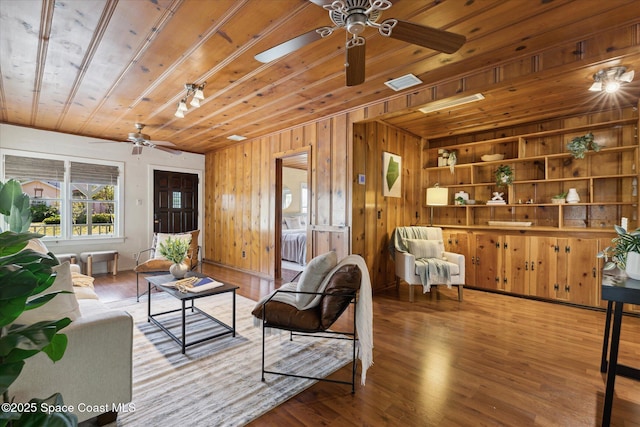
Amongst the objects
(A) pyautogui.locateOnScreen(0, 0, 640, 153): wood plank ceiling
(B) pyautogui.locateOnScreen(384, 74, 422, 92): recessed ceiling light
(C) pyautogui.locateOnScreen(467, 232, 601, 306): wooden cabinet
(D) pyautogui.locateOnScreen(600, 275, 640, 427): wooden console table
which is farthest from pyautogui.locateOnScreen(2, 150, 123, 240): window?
(D) pyautogui.locateOnScreen(600, 275, 640, 427): wooden console table

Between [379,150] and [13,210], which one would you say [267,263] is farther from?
[13,210]

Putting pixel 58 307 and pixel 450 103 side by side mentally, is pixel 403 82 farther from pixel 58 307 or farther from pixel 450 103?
pixel 58 307

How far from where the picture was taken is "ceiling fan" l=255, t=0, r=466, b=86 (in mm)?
1594

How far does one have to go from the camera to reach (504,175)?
4.49 metres

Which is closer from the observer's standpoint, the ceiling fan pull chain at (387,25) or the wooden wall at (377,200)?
the ceiling fan pull chain at (387,25)

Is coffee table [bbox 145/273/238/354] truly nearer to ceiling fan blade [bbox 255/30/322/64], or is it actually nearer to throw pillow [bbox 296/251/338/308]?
throw pillow [bbox 296/251/338/308]

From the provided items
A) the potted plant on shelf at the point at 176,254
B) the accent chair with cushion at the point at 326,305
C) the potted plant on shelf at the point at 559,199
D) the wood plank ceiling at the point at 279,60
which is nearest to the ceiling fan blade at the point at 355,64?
the wood plank ceiling at the point at 279,60

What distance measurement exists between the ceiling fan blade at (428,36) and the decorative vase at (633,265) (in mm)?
1676

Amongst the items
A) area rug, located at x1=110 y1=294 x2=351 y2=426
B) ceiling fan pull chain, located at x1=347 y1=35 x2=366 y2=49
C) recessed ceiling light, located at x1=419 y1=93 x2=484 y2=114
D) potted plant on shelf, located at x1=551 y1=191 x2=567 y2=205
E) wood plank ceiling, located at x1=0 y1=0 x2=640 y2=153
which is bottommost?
area rug, located at x1=110 y1=294 x2=351 y2=426

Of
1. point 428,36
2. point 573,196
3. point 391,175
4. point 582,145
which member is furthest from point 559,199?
point 428,36

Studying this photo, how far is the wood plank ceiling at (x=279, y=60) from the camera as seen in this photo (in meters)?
2.03

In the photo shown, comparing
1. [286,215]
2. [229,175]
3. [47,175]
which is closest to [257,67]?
[229,175]

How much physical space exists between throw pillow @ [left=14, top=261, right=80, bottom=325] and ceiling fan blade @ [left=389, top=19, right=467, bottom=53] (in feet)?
7.22

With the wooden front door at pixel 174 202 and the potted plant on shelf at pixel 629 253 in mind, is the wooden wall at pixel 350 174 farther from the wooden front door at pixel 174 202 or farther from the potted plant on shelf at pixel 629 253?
the potted plant on shelf at pixel 629 253
